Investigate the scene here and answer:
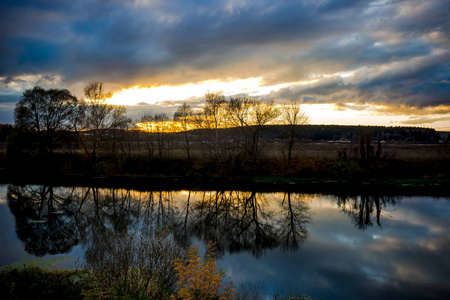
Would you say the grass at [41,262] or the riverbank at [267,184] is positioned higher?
the riverbank at [267,184]

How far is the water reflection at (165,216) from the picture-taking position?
53.1 ft

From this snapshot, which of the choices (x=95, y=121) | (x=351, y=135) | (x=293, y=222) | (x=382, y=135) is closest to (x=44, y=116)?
(x=95, y=121)

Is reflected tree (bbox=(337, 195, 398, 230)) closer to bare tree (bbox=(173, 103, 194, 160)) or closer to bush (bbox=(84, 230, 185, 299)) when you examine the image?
bush (bbox=(84, 230, 185, 299))

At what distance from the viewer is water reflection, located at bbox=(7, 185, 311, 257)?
16.2m

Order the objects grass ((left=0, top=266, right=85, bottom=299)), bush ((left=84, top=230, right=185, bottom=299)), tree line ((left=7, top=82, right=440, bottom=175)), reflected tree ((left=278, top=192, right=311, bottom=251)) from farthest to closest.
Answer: tree line ((left=7, top=82, right=440, bottom=175)), reflected tree ((left=278, top=192, right=311, bottom=251)), grass ((left=0, top=266, right=85, bottom=299)), bush ((left=84, top=230, right=185, bottom=299))

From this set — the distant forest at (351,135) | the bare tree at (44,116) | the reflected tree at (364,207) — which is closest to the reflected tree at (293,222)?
the reflected tree at (364,207)

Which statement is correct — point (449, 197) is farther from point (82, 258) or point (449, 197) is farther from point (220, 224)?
point (82, 258)

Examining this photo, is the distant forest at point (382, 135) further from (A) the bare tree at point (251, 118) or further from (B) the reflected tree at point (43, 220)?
(B) the reflected tree at point (43, 220)

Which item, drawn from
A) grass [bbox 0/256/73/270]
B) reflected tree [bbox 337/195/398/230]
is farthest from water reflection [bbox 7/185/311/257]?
reflected tree [bbox 337/195/398/230]

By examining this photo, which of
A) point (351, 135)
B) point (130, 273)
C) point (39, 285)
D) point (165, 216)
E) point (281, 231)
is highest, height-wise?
point (351, 135)

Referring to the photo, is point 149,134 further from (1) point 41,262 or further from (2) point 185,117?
(1) point 41,262

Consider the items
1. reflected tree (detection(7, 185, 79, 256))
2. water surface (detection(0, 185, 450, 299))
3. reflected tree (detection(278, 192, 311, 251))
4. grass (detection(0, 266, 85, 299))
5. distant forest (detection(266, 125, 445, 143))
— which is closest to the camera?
grass (detection(0, 266, 85, 299))

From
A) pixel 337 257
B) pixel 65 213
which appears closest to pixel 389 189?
pixel 337 257

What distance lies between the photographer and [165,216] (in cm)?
2084
